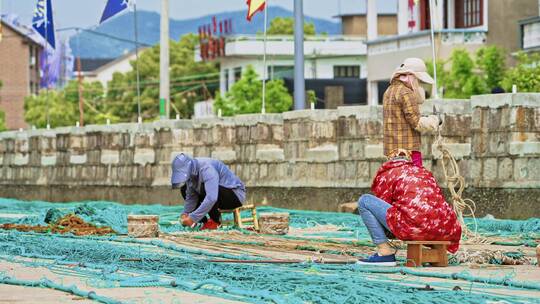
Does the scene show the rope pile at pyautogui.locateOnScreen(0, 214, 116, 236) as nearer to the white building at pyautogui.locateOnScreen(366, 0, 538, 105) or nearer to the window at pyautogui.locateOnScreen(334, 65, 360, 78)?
the white building at pyautogui.locateOnScreen(366, 0, 538, 105)

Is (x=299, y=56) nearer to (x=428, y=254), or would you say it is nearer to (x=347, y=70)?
(x=428, y=254)

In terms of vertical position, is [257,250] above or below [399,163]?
below

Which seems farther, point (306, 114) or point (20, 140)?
point (20, 140)

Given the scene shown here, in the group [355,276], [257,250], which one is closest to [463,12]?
[257,250]

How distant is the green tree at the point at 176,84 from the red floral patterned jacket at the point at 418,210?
230 ft

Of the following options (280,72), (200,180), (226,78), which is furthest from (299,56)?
(226,78)

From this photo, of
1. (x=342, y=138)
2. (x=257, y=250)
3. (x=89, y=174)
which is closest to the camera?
(x=257, y=250)

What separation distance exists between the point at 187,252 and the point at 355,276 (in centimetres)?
341

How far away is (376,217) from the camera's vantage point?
12312 millimetres

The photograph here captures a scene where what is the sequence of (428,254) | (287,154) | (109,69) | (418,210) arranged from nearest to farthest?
(418,210) → (428,254) → (287,154) → (109,69)

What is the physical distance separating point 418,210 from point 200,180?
6.22 meters

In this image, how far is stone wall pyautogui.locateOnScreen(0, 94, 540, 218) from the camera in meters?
21.2

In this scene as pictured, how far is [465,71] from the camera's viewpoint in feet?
131

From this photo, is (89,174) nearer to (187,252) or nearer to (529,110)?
(529,110)
